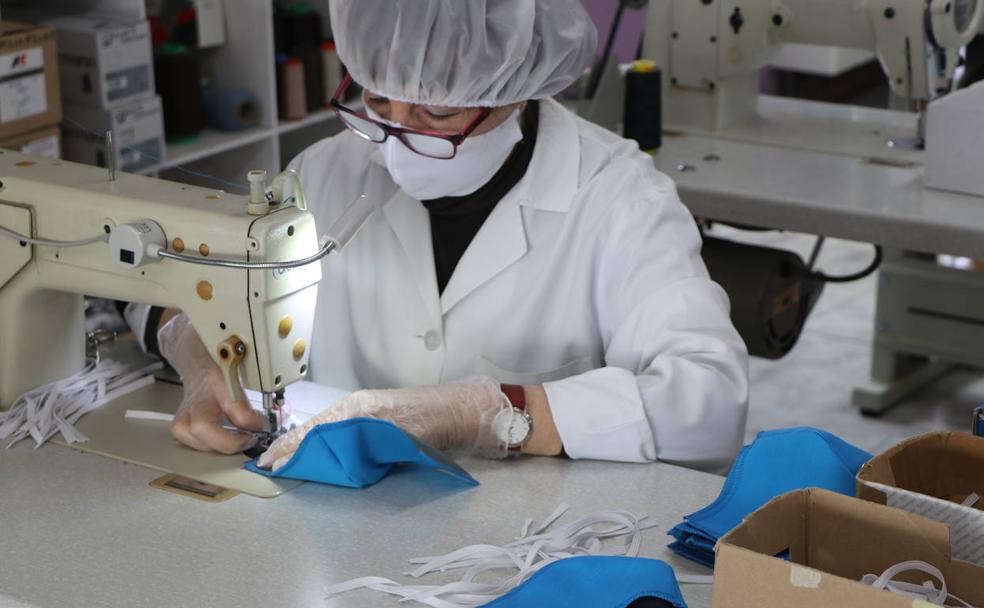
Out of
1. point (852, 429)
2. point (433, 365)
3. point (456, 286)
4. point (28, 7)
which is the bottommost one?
point (852, 429)

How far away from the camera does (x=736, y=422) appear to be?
166 cm

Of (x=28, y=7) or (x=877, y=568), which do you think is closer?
(x=877, y=568)

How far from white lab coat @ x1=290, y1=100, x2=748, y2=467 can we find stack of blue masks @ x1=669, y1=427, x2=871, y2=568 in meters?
0.19

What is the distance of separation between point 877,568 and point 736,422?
527mm

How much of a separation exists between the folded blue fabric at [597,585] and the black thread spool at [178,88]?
2291 millimetres

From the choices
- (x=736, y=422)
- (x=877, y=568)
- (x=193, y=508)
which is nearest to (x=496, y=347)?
(x=736, y=422)

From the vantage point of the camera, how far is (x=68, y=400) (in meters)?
1.67

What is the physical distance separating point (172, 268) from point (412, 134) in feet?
1.31

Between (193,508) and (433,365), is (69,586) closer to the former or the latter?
(193,508)

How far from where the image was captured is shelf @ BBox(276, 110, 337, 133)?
3535 mm

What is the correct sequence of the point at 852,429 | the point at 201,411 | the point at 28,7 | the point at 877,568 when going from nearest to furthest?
the point at 877,568
the point at 201,411
the point at 28,7
the point at 852,429

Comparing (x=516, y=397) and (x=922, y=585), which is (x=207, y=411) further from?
(x=922, y=585)

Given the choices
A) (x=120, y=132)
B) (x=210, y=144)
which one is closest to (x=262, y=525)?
(x=120, y=132)

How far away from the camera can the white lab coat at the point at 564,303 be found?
5.28 feet
